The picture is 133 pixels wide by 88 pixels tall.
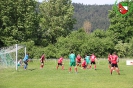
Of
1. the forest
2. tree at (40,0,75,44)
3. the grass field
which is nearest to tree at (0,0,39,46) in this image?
the forest

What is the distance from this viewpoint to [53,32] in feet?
236

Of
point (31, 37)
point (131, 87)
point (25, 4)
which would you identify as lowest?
point (131, 87)

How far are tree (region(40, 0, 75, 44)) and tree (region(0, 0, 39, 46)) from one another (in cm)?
807

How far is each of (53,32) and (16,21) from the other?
39.7 ft

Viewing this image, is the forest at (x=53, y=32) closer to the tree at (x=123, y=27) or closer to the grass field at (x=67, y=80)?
the tree at (x=123, y=27)

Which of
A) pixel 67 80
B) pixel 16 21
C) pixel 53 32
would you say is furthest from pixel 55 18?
pixel 67 80

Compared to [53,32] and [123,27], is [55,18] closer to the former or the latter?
[53,32]

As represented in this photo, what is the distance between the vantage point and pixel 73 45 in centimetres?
6594

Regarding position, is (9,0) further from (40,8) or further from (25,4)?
(40,8)

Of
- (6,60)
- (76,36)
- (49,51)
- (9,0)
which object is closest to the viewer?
(6,60)

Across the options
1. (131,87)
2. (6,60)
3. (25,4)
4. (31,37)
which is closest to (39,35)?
(31,37)

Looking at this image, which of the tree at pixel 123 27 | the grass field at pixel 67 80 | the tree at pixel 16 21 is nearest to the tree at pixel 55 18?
the tree at pixel 16 21

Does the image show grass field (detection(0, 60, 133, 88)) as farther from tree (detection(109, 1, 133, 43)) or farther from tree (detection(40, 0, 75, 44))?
tree (detection(109, 1, 133, 43))

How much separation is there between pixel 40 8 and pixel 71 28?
935 centimetres
